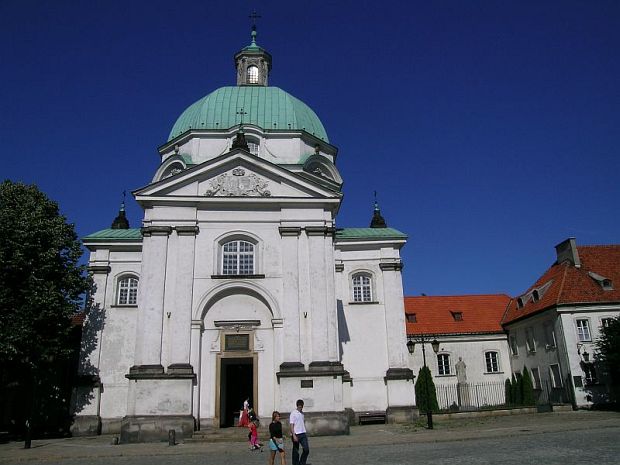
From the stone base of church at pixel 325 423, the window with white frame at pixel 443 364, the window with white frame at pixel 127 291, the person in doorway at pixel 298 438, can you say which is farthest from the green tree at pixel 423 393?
the person in doorway at pixel 298 438

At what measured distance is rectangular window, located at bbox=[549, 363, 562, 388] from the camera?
35750 millimetres

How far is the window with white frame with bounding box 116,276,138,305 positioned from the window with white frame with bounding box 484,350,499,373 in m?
27.4

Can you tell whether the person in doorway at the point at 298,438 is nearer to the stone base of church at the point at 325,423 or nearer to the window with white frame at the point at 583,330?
the stone base of church at the point at 325,423

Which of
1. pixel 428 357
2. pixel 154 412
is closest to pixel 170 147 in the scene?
pixel 154 412

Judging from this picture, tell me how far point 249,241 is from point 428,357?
22.5 meters

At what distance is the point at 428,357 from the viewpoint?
42.7 meters

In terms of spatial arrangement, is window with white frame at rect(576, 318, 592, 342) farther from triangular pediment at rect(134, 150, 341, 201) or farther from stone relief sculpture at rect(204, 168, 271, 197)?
stone relief sculpture at rect(204, 168, 271, 197)

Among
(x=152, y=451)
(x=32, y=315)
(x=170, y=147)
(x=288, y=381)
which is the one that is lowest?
(x=152, y=451)

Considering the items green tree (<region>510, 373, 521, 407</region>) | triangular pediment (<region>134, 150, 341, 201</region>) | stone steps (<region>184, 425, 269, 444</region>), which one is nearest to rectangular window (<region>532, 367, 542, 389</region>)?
green tree (<region>510, 373, 521, 407</region>)

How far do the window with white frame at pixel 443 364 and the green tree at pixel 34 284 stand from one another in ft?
87.8

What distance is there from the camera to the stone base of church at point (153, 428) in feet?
71.8

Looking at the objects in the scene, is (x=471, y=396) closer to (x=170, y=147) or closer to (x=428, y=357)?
(x=428, y=357)

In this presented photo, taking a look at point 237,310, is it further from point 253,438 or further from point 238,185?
point 253,438

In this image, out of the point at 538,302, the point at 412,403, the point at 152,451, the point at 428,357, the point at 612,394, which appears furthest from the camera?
the point at 428,357
